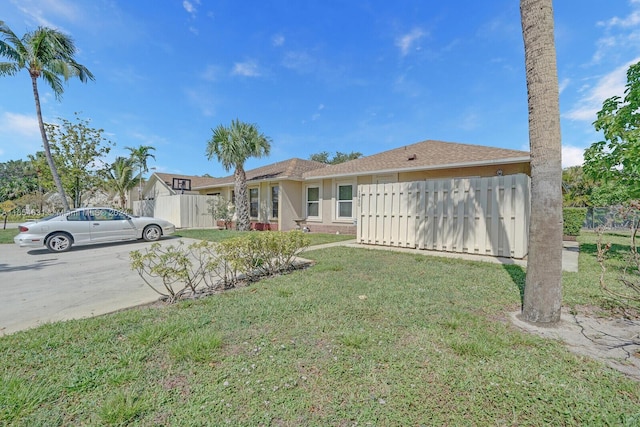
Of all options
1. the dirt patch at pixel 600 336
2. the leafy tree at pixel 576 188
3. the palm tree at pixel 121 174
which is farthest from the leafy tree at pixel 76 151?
the leafy tree at pixel 576 188

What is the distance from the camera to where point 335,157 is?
4250cm

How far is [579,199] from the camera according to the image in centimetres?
2005

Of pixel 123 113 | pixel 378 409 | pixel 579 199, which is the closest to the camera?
pixel 378 409

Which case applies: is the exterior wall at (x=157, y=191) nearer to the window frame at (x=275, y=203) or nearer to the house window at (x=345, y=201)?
the window frame at (x=275, y=203)


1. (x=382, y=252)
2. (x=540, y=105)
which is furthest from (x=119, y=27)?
(x=540, y=105)

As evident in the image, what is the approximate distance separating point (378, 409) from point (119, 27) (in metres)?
13.5

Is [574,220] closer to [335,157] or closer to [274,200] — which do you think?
[274,200]

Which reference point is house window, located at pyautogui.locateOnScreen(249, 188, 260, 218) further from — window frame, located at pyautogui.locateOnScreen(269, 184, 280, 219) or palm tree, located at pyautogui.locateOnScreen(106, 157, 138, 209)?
Result: palm tree, located at pyautogui.locateOnScreen(106, 157, 138, 209)

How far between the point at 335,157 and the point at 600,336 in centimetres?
4103

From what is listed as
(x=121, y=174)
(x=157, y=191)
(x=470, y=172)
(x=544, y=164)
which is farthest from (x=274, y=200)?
(x=121, y=174)

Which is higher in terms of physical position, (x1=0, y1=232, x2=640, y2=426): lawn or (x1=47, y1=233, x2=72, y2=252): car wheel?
(x1=47, y1=233, x2=72, y2=252): car wheel

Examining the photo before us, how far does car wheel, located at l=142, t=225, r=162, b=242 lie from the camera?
10.7 meters

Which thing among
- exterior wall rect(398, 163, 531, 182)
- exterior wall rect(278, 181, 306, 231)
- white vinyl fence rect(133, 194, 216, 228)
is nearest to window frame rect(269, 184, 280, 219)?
exterior wall rect(278, 181, 306, 231)

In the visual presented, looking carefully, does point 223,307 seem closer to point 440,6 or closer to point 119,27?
point 119,27
